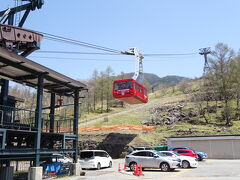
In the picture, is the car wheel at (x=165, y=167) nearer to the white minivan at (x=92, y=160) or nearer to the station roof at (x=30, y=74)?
the white minivan at (x=92, y=160)

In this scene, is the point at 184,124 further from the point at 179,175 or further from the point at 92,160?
Result: the point at 179,175

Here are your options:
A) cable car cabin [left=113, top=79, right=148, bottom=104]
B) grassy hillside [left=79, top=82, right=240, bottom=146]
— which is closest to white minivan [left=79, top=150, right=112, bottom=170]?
cable car cabin [left=113, top=79, right=148, bottom=104]

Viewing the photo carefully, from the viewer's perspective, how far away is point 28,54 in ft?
64.0

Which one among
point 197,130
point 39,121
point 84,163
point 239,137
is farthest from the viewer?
point 197,130

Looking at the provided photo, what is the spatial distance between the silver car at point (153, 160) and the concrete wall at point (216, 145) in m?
16.4

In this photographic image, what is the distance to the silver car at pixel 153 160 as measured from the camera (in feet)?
66.0

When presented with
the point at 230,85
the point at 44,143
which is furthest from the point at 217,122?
the point at 44,143

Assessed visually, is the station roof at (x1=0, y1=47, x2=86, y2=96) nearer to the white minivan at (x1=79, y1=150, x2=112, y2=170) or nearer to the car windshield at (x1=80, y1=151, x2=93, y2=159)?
the car windshield at (x1=80, y1=151, x2=93, y2=159)

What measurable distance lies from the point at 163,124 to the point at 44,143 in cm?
3456

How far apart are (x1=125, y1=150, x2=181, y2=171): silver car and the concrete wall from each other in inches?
646

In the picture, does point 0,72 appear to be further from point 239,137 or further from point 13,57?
point 239,137

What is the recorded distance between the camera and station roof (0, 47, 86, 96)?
46.5 ft

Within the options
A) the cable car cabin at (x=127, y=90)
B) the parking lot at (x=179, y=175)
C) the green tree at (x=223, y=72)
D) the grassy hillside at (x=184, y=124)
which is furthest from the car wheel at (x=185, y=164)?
the green tree at (x=223, y=72)

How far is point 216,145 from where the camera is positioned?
1384 inches
